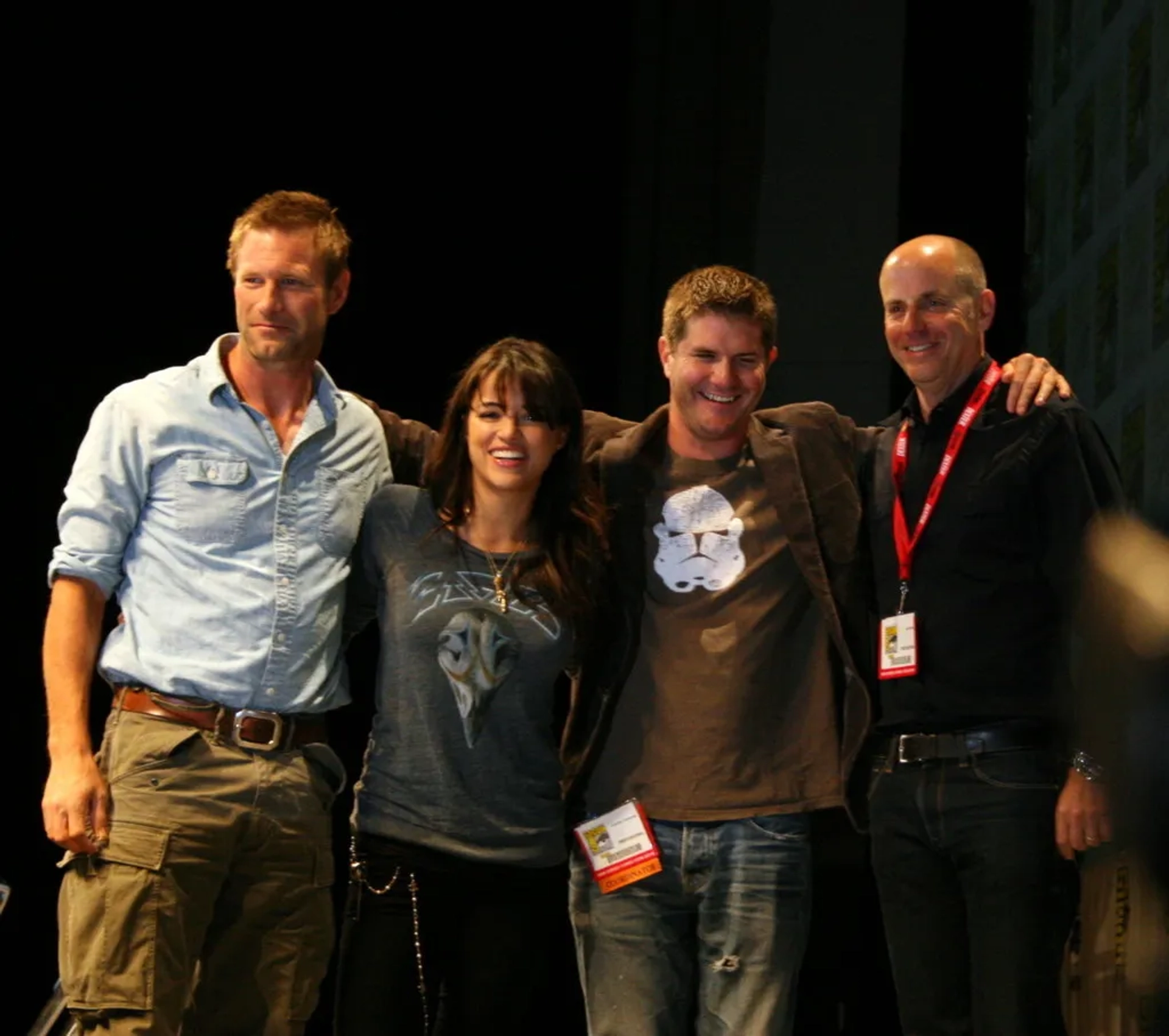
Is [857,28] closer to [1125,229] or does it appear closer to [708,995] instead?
[1125,229]

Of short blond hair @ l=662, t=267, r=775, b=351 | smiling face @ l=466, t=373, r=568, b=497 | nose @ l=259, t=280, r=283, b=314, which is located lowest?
smiling face @ l=466, t=373, r=568, b=497

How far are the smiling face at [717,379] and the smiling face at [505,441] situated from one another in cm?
24

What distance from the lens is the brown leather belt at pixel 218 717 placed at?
96.3 inches

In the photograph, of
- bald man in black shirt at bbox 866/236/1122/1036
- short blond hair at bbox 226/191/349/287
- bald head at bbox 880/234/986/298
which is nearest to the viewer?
bald man in black shirt at bbox 866/236/1122/1036

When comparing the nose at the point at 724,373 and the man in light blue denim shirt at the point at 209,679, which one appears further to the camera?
the nose at the point at 724,373

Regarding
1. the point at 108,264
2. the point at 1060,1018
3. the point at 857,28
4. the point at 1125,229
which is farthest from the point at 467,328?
the point at 1060,1018

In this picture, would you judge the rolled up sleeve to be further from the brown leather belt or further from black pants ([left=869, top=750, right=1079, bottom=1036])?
black pants ([left=869, top=750, right=1079, bottom=1036])

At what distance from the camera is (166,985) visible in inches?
92.9

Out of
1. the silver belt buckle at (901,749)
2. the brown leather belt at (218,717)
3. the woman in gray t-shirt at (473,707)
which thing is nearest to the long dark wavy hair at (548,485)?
the woman in gray t-shirt at (473,707)

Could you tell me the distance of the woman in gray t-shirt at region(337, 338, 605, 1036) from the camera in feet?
8.03

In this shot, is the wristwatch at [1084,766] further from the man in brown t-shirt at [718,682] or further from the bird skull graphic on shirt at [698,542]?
the bird skull graphic on shirt at [698,542]

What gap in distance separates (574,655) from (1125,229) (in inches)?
69.7

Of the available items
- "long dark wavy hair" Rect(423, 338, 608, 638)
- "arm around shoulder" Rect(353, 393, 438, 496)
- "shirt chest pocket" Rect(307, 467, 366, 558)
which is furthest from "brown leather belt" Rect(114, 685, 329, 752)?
"arm around shoulder" Rect(353, 393, 438, 496)

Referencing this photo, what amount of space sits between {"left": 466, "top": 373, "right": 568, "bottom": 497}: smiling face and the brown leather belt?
50 cm
